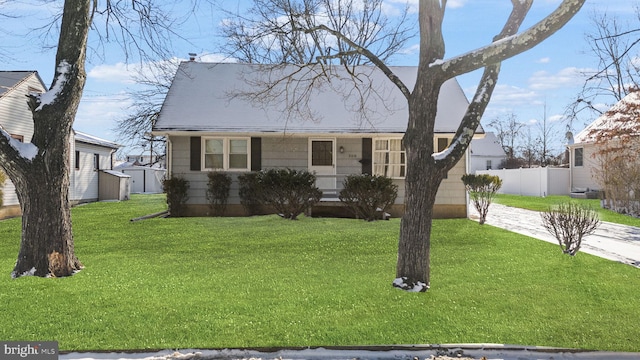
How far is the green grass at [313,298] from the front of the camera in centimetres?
434

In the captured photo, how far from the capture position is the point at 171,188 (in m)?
14.6

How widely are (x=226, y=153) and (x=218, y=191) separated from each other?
1.45 m

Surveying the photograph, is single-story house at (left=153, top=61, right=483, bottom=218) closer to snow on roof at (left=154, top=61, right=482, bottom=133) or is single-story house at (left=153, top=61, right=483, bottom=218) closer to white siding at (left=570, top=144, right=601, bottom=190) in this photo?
snow on roof at (left=154, top=61, right=482, bottom=133)

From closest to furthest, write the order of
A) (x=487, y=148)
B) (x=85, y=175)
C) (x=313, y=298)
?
1. (x=313, y=298)
2. (x=85, y=175)
3. (x=487, y=148)

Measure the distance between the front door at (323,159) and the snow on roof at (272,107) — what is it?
2.19 feet

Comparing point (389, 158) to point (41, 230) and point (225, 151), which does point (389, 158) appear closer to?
point (225, 151)

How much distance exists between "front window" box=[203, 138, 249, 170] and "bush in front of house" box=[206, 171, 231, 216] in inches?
19.4

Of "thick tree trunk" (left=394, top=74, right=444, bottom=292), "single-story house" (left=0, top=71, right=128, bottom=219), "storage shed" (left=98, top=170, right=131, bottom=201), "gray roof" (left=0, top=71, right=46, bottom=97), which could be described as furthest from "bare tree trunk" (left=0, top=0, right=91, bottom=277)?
"storage shed" (left=98, top=170, right=131, bottom=201)

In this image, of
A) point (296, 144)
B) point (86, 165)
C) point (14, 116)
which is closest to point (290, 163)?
point (296, 144)

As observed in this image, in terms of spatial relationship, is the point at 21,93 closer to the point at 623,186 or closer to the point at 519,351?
the point at 519,351

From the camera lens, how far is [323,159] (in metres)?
15.6

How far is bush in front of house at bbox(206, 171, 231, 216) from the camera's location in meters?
14.8

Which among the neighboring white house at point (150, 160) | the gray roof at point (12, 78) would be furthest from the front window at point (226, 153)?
the neighboring white house at point (150, 160)

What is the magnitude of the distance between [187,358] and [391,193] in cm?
987
